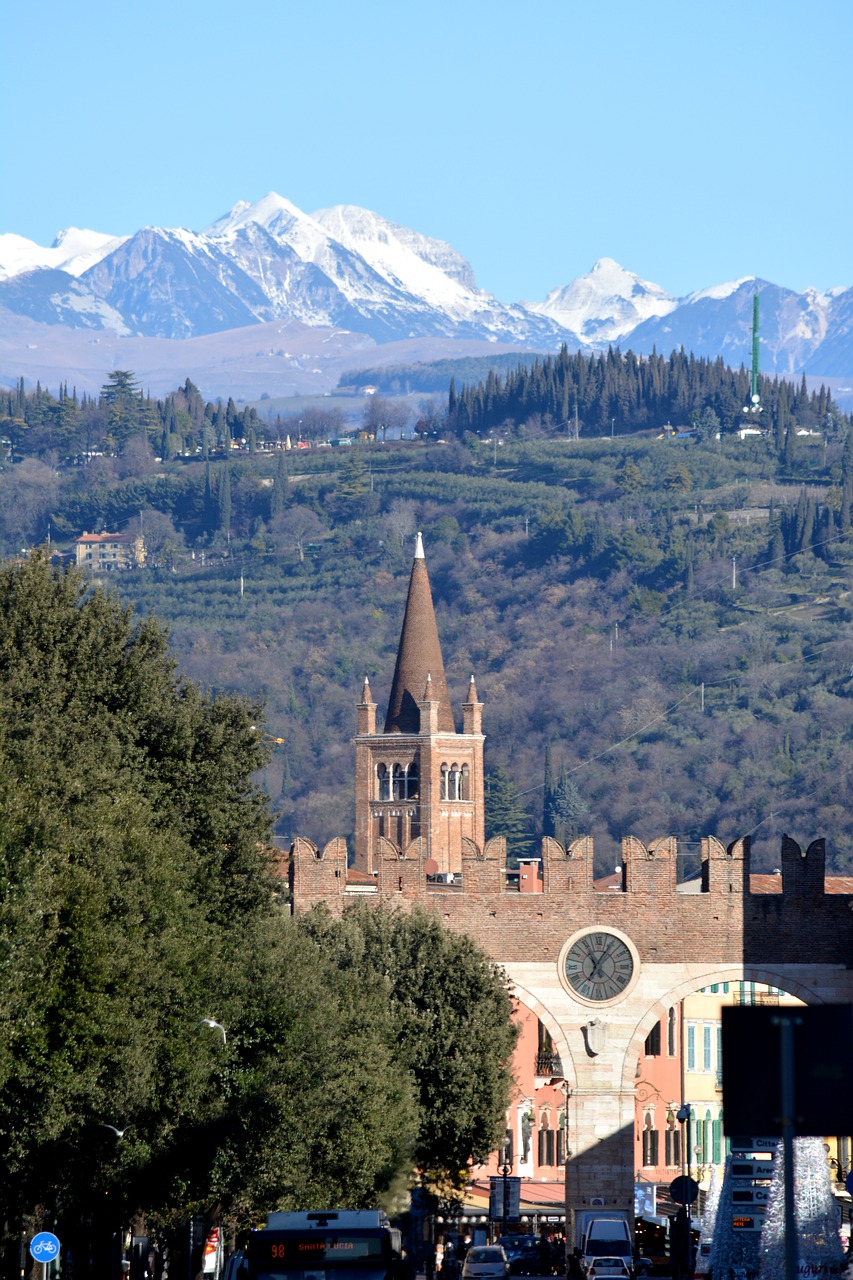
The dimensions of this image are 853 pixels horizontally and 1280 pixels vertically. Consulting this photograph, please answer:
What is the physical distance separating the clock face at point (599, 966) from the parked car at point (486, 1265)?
19985mm

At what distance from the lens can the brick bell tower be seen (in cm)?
13125

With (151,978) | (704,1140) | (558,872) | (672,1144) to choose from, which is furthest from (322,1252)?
(704,1140)

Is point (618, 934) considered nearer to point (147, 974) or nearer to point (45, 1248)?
point (147, 974)

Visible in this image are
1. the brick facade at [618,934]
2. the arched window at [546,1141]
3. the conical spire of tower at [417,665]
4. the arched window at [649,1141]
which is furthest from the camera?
Result: the conical spire of tower at [417,665]

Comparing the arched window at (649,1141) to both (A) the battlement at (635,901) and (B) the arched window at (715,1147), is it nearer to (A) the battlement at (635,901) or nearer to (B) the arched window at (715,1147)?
(B) the arched window at (715,1147)

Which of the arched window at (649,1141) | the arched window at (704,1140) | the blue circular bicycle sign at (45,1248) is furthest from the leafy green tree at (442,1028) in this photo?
the arched window at (704,1140)

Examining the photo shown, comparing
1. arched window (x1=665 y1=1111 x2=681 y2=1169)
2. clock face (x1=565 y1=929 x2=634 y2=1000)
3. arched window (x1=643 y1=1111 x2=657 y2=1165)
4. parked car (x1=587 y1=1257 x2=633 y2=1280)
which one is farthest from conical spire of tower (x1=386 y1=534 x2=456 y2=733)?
parked car (x1=587 y1=1257 x2=633 y2=1280)

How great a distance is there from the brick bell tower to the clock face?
62575 millimetres

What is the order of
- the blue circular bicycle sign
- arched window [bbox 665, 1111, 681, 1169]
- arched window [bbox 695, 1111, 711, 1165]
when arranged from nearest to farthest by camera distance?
the blue circular bicycle sign, arched window [bbox 665, 1111, 681, 1169], arched window [bbox 695, 1111, 711, 1165]

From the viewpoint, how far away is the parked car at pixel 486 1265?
4650 centimetres

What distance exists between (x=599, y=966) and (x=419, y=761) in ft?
216

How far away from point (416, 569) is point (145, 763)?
85.4m

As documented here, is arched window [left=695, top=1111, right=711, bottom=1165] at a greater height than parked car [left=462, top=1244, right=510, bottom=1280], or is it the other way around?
parked car [left=462, top=1244, right=510, bottom=1280]

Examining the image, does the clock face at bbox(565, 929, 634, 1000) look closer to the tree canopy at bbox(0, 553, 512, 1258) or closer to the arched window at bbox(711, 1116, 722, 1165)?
the tree canopy at bbox(0, 553, 512, 1258)
